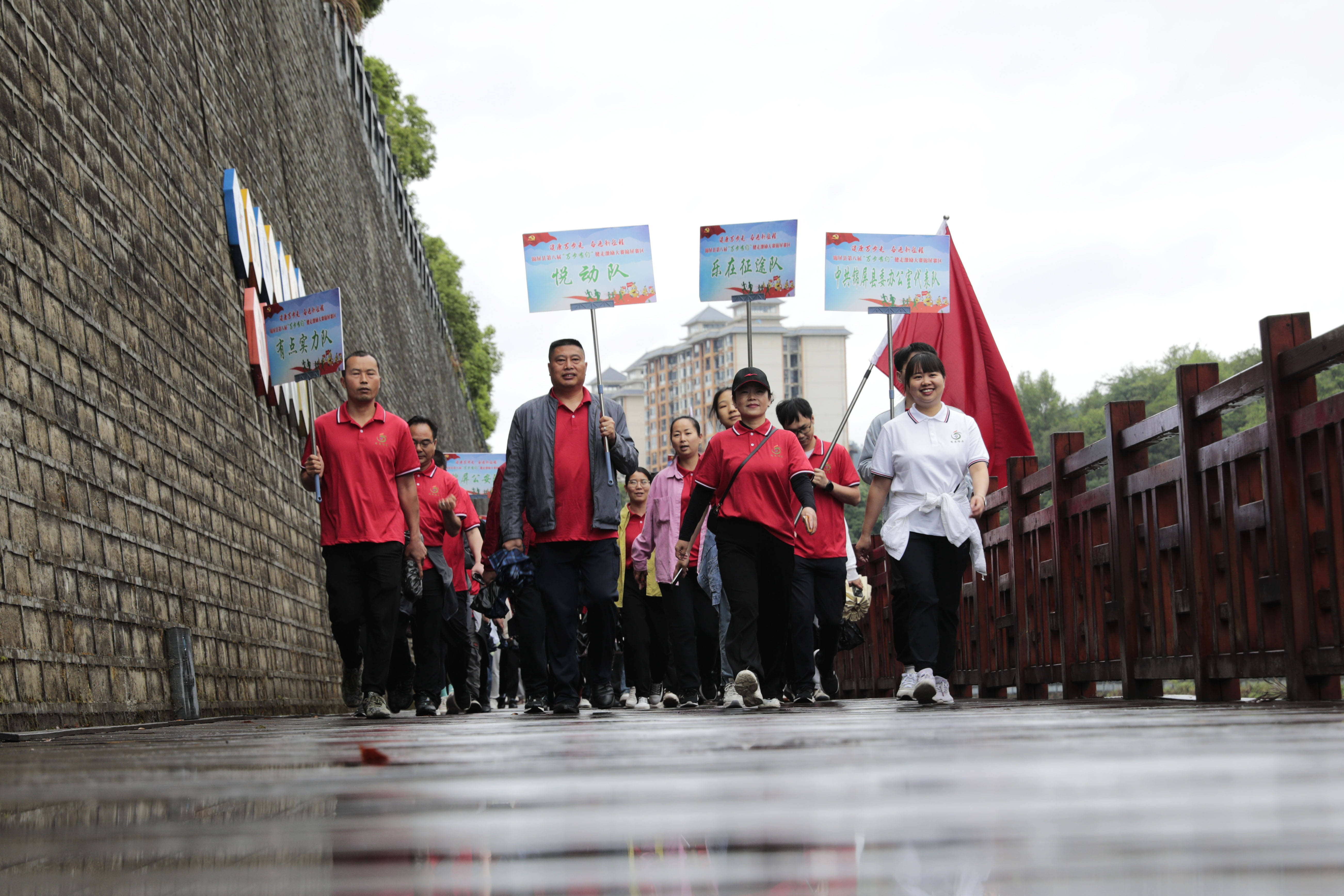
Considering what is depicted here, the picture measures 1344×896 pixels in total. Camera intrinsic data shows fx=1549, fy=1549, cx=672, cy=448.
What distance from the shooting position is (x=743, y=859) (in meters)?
1.23

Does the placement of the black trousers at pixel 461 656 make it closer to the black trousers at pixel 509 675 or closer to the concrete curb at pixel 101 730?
the concrete curb at pixel 101 730

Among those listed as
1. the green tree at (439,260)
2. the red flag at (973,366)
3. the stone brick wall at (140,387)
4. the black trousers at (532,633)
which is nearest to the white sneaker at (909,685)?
the black trousers at (532,633)

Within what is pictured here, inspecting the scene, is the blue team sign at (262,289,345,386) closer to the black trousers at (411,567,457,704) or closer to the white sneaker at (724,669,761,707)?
the black trousers at (411,567,457,704)

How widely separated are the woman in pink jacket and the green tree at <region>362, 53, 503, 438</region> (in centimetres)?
2062

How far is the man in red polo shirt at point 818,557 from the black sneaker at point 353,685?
2.31 metres

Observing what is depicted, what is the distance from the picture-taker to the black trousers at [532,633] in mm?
7953

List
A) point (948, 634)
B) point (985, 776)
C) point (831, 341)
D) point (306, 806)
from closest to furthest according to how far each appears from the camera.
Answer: point (306, 806) → point (985, 776) → point (948, 634) → point (831, 341)

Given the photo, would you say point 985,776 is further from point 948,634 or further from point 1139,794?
point 948,634

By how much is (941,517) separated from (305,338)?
5.09m

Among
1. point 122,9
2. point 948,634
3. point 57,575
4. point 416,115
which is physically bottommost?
point 948,634

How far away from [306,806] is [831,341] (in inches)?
6811

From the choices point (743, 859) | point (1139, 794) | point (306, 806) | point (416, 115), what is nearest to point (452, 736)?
point (306, 806)

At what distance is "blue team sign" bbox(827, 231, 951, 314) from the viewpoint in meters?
11.7

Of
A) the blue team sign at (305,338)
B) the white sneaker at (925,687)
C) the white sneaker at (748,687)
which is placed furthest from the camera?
the blue team sign at (305,338)
